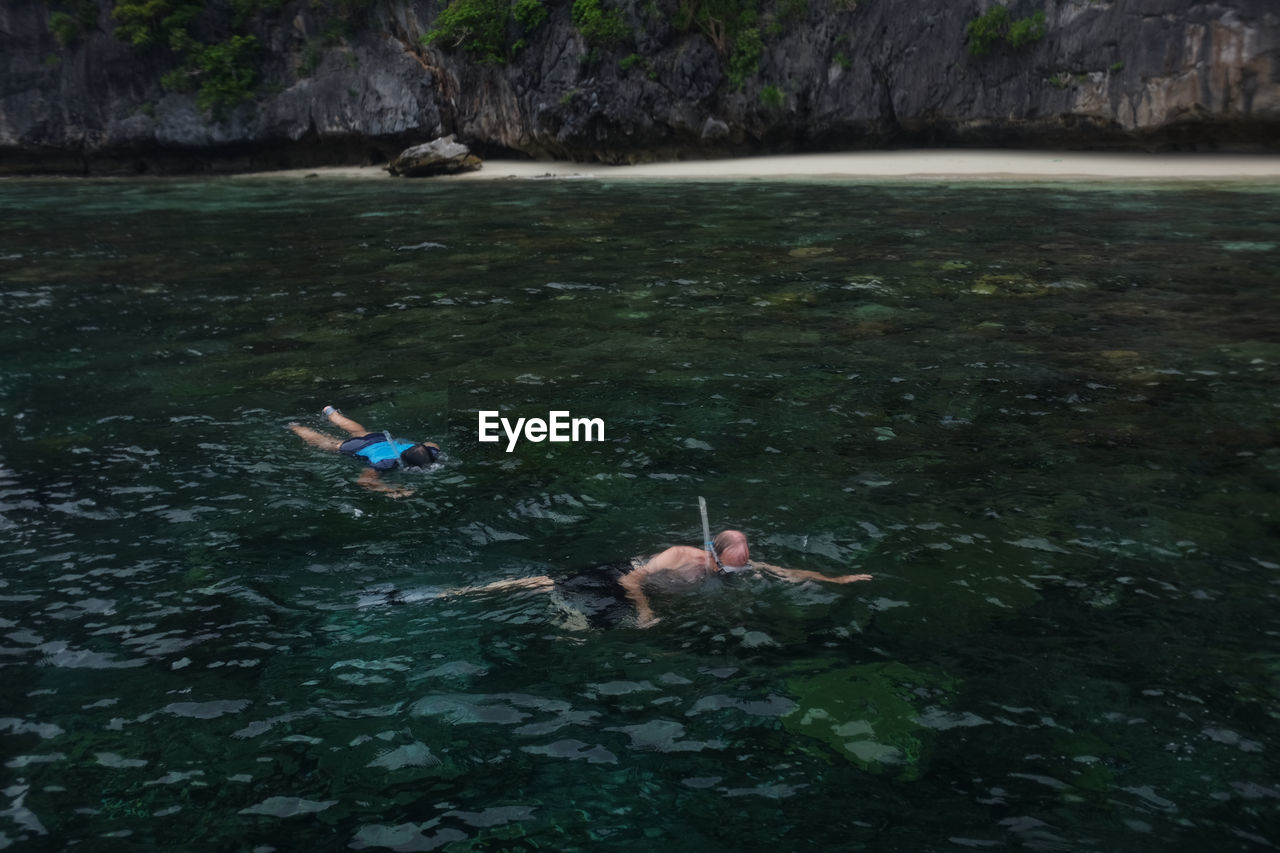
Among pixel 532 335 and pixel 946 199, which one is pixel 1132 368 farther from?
pixel 946 199

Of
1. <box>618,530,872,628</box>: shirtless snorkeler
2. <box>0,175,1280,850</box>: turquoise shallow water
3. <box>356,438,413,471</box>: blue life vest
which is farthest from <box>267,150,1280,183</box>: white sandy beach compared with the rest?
<box>618,530,872,628</box>: shirtless snorkeler

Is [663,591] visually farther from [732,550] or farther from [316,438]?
[316,438]

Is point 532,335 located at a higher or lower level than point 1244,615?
higher

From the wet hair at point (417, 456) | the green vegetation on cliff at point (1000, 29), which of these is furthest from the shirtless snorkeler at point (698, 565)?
the green vegetation on cliff at point (1000, 29)

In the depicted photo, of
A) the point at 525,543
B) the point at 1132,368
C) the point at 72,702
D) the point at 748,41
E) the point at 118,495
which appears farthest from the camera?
the point at 748,41

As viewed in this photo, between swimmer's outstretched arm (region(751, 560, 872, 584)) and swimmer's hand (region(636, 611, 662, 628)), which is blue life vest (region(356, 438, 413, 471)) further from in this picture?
swimmer's outstretched arm (region(751, 560, 872, 584))

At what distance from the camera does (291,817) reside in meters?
4.76

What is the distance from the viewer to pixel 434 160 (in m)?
37.3

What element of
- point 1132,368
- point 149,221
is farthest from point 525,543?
point 149,221

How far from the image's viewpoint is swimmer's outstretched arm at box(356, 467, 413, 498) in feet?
28.0

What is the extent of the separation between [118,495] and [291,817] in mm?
4734

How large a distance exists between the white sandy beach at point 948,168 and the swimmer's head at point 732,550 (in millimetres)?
23909

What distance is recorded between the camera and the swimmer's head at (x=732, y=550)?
680cm

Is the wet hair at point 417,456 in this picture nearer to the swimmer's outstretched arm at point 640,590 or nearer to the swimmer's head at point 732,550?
the swimmer's outstretched arm at point 640,590
